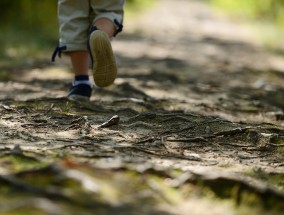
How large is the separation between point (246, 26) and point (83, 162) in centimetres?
1136

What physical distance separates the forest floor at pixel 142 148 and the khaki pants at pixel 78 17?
37cm

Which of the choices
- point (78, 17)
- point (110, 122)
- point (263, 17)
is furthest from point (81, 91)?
point (263, 17)

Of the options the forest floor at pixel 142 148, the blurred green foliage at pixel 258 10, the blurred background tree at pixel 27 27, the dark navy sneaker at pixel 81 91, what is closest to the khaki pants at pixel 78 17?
the dark navy sneaker at pixel 81 91

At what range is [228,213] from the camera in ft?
5.59

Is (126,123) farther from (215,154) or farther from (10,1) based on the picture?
(10,1)

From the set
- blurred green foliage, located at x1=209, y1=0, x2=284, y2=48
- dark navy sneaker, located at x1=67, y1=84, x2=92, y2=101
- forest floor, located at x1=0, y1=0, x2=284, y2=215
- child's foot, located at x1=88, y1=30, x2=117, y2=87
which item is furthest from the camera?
blurred green foliage, located at x1=209, y1=0, x2=284, y2=48

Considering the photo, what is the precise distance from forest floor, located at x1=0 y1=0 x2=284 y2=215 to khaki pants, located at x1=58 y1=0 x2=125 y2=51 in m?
0.37

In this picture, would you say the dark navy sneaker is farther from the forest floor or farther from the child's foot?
the child's foot

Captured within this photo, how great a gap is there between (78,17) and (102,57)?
20.3 inches

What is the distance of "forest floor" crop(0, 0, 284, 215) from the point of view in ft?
5.65

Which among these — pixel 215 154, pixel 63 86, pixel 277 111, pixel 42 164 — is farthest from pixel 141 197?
pixel 63 86

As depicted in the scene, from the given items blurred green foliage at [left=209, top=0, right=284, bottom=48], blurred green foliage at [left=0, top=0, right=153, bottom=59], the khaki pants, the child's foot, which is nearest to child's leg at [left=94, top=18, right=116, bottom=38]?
the khaki pants

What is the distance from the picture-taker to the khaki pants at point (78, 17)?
11.1 feet

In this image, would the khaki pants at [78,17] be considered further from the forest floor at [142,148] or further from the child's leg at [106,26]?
the forest floor at [142,148]
